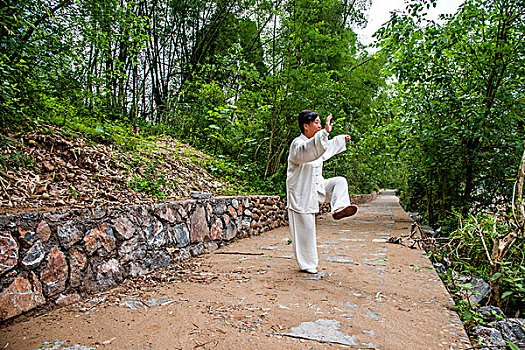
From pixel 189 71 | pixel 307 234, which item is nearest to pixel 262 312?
pixel 307 234

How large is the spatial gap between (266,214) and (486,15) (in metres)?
4.67

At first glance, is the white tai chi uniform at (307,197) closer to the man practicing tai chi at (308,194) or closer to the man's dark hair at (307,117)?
the man practicing tai chi at (308,194)

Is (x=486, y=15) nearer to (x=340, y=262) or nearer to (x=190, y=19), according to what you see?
(x=340, y=262)

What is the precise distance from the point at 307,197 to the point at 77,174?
225cm

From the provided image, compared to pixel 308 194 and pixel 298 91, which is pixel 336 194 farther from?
pixel 298 91

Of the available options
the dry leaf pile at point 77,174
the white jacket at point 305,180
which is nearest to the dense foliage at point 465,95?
the white jacket at point 305,180

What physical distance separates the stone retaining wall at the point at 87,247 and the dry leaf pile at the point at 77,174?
0.17m

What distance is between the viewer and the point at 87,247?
239cm

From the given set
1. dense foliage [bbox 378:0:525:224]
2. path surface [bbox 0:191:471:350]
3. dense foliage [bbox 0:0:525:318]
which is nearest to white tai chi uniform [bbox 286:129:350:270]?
path surface [bbox 0:191:471:350]

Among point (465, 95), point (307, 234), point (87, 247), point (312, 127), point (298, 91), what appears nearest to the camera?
point (87, 247)

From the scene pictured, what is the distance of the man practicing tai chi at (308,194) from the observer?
10.1 ft

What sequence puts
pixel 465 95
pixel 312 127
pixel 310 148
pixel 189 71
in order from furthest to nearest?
pixel 189 71
pixel 465 95
pixel 312 127
pixel 310 148

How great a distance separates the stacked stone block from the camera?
196 centimetres

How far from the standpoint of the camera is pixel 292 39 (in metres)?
6.00
